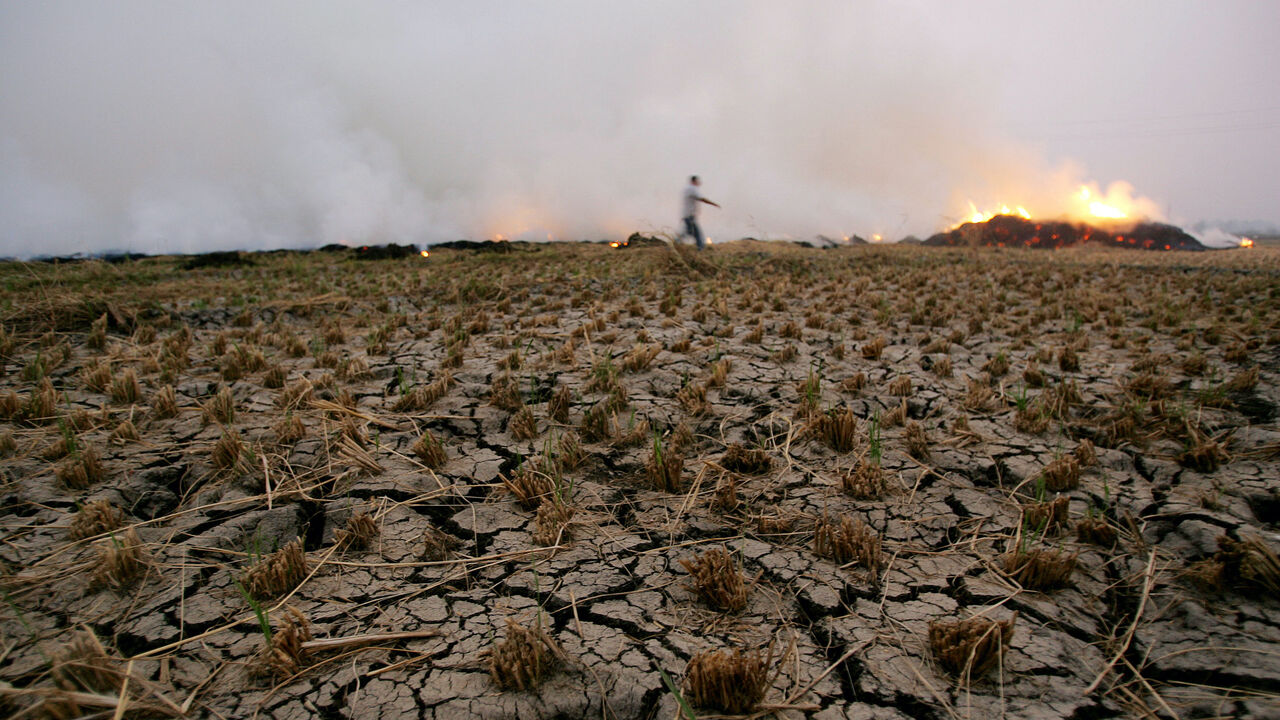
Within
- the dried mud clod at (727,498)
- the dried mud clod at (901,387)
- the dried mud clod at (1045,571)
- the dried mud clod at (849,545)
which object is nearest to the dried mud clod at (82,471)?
the dried mud clod at (727,498)

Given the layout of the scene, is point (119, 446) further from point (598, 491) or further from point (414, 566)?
point (598, 491)

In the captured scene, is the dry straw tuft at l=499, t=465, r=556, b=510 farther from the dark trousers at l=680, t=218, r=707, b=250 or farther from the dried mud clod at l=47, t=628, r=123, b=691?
the dark trousers at l=680, t=218, r=707, b=250

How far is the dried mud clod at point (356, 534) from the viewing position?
2252mm

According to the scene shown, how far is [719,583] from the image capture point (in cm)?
190

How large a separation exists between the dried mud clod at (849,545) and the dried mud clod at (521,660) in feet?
3.68

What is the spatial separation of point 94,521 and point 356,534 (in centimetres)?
106

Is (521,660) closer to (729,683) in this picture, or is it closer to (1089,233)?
(729,683)

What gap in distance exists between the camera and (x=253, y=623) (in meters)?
1.82

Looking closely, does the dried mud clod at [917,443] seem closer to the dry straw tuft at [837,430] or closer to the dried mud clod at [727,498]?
the dry straw tuft at [837,430]

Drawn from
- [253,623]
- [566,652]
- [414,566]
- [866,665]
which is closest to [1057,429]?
[866,665]

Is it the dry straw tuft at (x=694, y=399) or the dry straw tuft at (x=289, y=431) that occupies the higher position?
the dry straw tuft at (x=694, y=399)

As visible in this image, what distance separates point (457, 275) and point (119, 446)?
7674mm

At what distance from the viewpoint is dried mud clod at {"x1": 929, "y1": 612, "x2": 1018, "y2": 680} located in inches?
63.4

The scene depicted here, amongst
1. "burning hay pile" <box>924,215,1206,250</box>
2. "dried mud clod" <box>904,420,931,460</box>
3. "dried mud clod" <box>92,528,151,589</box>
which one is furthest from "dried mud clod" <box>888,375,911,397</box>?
"burning hay pile" <box>924,215,1206,250</box>
